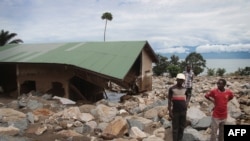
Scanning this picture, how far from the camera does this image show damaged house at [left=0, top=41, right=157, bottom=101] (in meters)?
15.6

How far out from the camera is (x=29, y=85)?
1920cm

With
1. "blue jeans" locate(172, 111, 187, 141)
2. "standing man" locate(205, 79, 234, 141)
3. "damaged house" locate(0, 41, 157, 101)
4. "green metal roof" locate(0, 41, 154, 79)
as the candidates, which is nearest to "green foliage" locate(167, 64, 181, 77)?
"damaged house" locate(0, 41, 157, 101)

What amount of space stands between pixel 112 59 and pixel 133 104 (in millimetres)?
3511

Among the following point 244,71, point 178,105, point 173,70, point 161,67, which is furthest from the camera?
point 161,67

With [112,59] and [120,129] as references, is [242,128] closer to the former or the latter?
[120,129]

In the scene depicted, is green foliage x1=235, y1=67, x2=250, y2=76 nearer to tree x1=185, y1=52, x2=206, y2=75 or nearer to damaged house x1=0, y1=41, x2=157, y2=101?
tree x1=185, y1=52, x2=206, y2=75

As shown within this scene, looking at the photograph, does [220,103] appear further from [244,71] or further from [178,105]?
[244,71]

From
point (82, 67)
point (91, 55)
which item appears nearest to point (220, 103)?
point (82, 67)

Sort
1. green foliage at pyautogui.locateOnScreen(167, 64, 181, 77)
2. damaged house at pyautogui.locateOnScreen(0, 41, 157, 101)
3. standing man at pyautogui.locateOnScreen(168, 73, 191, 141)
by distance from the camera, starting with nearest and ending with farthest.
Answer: standing man at pyautogui.locateOnScreen(168, 73, 191, 141) < damaged house at pyautogui.locateOnScreen(0, 41, 157, 101) < green foliage at pyautogui.locateOnScreen(167, 64, 181, 77)

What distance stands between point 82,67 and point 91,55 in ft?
6.72

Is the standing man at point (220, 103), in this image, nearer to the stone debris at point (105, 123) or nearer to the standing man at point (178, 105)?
the standing man at point (178, 105)

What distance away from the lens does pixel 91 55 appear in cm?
1727

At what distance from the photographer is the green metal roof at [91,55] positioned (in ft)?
50.6

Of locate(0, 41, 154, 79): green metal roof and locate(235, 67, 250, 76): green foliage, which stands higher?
locate(0, 41, 154, 79): green metal roof
